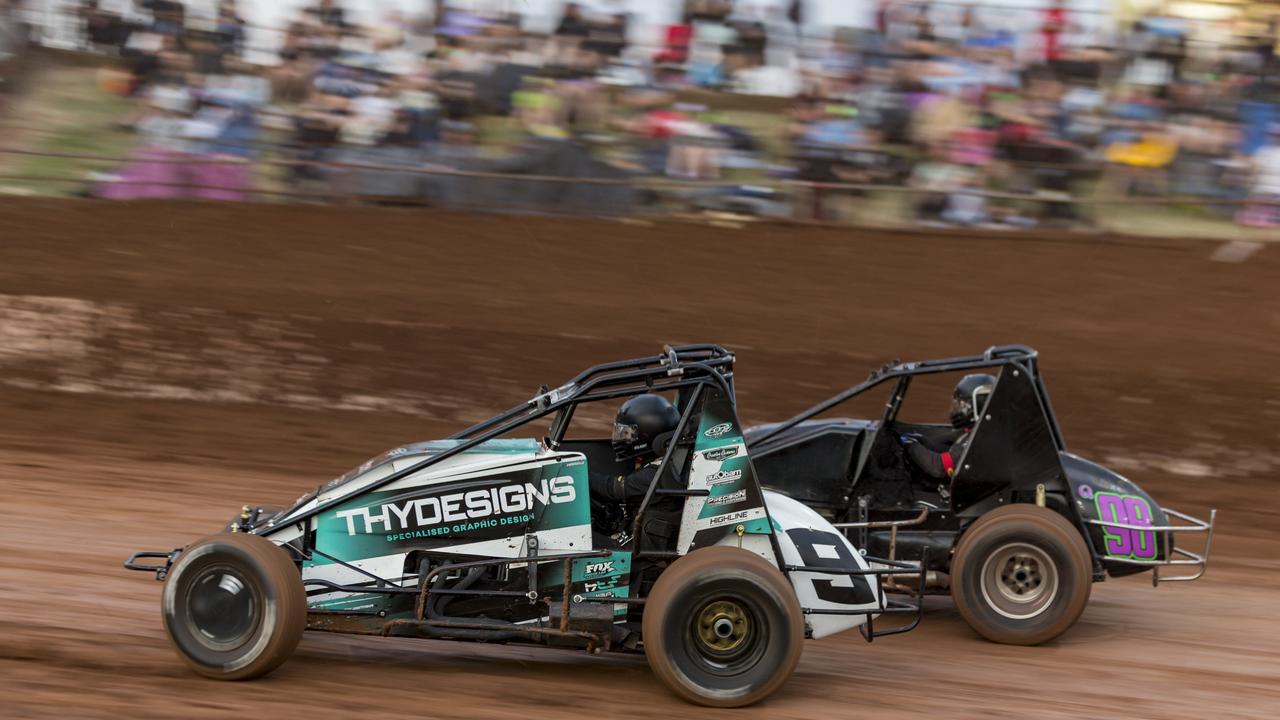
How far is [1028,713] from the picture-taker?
5969 millimetres

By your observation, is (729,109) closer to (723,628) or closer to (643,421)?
(643,421)

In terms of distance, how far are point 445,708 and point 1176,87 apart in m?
11.3

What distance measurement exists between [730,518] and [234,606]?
6.77 feet

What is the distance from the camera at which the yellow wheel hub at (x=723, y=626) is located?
5758 millimetres

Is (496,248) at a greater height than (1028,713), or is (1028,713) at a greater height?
(496,248)

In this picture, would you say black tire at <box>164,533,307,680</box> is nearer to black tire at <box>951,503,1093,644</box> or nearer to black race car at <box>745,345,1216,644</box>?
black race car at <box>745,345,1216,644</box>

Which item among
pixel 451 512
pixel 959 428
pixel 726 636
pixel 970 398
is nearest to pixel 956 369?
pixel 970 398

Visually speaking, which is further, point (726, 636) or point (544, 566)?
point (544, 566)

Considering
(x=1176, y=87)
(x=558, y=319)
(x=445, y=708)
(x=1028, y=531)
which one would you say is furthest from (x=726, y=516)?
(x=1176, y=87)

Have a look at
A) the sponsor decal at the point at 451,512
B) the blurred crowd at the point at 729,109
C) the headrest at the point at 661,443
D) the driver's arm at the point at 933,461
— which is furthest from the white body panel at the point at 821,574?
the blurred crowd at the point at 729,109

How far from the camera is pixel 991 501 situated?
739 centimetres

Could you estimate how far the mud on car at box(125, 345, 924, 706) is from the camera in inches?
224

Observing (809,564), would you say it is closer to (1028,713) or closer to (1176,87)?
(1028,713)

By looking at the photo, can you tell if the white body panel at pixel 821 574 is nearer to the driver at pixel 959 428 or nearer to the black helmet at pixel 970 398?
the driver at pixel 959 428
